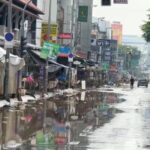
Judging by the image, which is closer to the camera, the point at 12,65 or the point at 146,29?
the point at 12,65

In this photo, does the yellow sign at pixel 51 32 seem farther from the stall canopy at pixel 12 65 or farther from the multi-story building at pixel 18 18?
the stall canopy at pixel 12 65

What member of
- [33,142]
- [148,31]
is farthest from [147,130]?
[148,31]

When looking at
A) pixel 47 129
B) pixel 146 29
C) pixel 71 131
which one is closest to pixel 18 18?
pixel 146 29

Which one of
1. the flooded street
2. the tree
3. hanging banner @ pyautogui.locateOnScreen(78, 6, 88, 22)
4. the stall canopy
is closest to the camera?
the flooded street

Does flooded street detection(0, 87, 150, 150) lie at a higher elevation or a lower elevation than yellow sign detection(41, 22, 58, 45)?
lower

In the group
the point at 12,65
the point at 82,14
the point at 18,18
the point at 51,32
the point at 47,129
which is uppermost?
the point at 82,14

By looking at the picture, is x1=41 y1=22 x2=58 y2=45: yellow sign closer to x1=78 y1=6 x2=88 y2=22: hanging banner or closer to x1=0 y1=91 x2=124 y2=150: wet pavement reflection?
x1=78 y1=6 x2=88 y2=22: hanging banner

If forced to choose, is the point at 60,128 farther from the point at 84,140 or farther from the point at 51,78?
the point at 51,78

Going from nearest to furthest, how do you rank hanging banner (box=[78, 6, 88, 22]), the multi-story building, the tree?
the multi-story building, hanging banner (box=[78, 6, 88, 22]), the tree

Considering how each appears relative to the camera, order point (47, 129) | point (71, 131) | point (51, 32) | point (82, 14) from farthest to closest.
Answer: point (82, 14), point (51, 32), point (47, 129), point (71, 131)

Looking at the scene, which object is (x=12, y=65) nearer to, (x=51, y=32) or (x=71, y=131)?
(x=71, y=131)

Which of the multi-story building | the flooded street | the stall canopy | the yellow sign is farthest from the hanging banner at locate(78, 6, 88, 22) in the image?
the flooded street

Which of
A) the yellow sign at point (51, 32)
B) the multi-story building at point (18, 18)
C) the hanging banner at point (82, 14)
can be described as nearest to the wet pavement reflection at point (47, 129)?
the multi-story building at point (18, 18)

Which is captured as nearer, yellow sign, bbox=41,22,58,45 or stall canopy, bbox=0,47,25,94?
stall canopy, bbox=0,47,25,94
